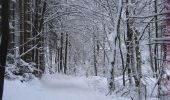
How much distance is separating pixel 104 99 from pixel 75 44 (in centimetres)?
4042

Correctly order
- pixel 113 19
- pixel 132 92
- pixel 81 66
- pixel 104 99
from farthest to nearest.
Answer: pixel 81 66, pixel 113 19, pixel 132 92, pixel 104 99

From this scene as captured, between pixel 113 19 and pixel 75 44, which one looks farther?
pixel 75 44

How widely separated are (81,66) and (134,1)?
53.9 metres

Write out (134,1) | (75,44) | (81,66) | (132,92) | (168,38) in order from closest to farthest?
(168,38), (132,92), (134,1), (75,44), (81,66)

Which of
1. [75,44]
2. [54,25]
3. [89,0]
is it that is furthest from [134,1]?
[75,44]

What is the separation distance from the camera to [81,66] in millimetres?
75438

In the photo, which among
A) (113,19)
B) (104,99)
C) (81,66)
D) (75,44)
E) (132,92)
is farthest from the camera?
(81,66)

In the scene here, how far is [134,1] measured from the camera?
21984 mm

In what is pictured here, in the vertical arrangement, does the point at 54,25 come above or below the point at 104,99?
above

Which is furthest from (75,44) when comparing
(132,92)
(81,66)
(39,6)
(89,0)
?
(132,92)

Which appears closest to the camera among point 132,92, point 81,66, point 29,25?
point 132,92

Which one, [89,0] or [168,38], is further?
[89,0]

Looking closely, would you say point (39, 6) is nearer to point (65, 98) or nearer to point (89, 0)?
point (89, 0)

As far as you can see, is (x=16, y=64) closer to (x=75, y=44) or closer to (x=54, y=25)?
(x=54, y=25)
